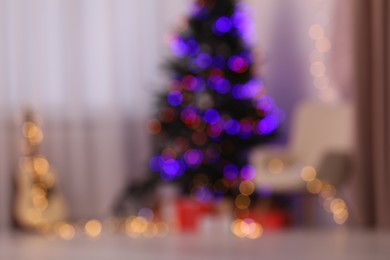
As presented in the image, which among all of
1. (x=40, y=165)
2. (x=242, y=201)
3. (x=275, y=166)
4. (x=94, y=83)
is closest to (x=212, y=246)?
(x=275, y=166)

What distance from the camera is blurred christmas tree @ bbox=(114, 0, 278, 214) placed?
661 centimetres

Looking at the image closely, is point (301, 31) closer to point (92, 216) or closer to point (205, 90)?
point (205, 90)

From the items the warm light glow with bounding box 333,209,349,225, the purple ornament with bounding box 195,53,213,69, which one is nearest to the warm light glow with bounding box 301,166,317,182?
the warm light glow with bounding box 333,209,349,225

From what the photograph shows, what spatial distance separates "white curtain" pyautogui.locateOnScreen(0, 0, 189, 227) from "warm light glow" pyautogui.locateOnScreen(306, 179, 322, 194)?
1.66 metres

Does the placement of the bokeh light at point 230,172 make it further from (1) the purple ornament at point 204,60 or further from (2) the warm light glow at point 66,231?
(2) the warm light glow at point 66,231

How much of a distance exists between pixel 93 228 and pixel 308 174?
1498 millimetres

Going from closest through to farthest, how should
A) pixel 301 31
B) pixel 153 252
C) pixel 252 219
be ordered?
pixel 153 252 < pixel 252 219 < pixel 301 31

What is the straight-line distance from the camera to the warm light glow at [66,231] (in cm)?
582

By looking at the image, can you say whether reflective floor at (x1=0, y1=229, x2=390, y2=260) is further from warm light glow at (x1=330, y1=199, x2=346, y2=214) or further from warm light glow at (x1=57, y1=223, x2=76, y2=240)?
warm light glow at (x1=330, y1=199, x2=346, y2=214)

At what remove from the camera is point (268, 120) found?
21.9ft

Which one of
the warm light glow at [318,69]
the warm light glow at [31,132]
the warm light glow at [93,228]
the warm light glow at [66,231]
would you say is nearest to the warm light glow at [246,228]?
the warm light glow at [93,228]

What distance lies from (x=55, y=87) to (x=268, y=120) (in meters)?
1.66

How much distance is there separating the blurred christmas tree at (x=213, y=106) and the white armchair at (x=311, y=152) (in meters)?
0.18

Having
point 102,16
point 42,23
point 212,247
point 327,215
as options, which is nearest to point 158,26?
point 102,16
